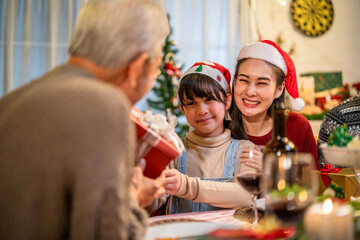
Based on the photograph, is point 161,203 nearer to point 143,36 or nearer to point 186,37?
point 143,36

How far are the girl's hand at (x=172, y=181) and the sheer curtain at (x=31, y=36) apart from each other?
3.56 m

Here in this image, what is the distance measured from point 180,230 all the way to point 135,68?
476 millimetres

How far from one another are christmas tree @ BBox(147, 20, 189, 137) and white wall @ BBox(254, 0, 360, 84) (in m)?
1.50

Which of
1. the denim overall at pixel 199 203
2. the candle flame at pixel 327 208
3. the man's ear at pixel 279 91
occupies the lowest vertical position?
the denim overall at pixel 199 203

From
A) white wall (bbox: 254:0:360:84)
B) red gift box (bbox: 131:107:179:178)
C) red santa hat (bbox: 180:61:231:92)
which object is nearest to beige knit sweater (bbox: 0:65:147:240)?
red gift box (bbox: 131:107:179:178)

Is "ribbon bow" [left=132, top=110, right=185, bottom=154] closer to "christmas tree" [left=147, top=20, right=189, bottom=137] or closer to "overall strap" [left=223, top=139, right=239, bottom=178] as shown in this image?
"overall strap" [left=223, top=139, right=239, bottom=178]

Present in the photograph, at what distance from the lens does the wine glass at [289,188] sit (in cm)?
99

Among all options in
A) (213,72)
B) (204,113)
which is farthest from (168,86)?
(204,113)

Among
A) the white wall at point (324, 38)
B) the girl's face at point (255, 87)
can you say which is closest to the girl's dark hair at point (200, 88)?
the girl's face at point (255, 87)

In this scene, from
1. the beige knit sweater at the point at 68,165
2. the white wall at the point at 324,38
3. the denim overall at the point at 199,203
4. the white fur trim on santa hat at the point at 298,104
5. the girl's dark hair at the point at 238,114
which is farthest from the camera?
the white wall at the point at 324,38

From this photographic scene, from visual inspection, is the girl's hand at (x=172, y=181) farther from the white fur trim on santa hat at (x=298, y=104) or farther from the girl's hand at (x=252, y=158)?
the white fur trim on santa hat at (x=298, y=104)

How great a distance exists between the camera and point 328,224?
830mm

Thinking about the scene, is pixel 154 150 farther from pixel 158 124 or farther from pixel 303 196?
pixel 303 196

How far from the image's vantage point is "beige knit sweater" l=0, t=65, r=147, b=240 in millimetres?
726
